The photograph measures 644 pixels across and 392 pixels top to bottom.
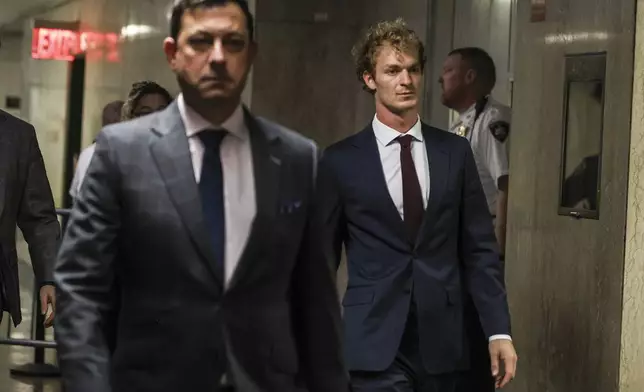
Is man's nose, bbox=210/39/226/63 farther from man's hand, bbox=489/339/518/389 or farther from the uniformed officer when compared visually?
the uniformed officer

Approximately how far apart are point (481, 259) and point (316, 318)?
1.83 m

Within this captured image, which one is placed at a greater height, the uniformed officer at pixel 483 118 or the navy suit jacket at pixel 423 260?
the uniformed officer at pixel 483 118

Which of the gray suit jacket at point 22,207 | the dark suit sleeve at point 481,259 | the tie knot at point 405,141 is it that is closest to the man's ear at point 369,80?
the tie knot at point 405,141

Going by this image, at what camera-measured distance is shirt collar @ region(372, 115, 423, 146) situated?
4879mm

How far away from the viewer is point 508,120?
7.36 meters

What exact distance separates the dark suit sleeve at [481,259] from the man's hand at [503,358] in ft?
0.12

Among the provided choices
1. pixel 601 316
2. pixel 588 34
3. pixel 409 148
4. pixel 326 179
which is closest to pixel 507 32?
pixel 588 34

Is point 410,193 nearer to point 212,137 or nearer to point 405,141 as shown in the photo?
point 405,141

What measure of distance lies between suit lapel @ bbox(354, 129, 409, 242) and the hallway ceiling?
10599 mm

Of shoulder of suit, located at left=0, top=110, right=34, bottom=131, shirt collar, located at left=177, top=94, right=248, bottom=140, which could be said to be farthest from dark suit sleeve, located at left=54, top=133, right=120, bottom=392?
shoulder of suit, located at left=0, top=110, right=34, bottom=131

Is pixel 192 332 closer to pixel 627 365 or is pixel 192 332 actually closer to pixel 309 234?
pixel 309 234

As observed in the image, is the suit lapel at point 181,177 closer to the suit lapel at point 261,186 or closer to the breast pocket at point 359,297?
the suit lapel at point 261,186

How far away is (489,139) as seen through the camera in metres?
7.31

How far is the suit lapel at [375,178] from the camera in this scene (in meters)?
A: 4.75
